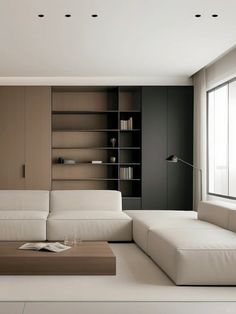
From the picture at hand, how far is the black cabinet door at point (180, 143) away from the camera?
8719mm

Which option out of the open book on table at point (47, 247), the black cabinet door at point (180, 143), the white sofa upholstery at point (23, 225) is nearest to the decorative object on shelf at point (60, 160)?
the black cabinet door at point (180, 143)

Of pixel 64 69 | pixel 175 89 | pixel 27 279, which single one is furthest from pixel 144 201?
pixel 27 279

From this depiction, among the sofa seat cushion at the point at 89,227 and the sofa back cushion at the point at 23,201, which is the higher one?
the sofa back cushion at the point at 23,201

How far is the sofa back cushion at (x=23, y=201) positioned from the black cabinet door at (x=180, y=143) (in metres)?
2.80

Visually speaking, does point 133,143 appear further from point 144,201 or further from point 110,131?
point 144,201

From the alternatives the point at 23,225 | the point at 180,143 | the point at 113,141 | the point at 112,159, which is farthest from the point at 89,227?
the point at 180,143

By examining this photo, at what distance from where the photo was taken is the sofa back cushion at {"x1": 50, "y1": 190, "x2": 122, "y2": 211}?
6684mm

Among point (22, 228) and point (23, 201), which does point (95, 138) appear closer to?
point (23, 201)

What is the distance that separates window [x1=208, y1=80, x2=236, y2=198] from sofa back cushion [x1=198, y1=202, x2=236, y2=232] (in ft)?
5.90

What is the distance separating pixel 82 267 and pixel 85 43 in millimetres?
3193

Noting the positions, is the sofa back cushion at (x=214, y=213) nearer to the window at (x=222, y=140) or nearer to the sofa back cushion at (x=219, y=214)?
the sofa back cushion at (x=219, y=214)

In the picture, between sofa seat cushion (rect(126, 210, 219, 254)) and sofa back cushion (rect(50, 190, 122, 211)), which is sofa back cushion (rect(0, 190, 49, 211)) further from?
sofa seat cushion (rect(126, 210, 219, 254))

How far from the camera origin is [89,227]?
587 centimetres

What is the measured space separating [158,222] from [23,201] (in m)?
2.17
